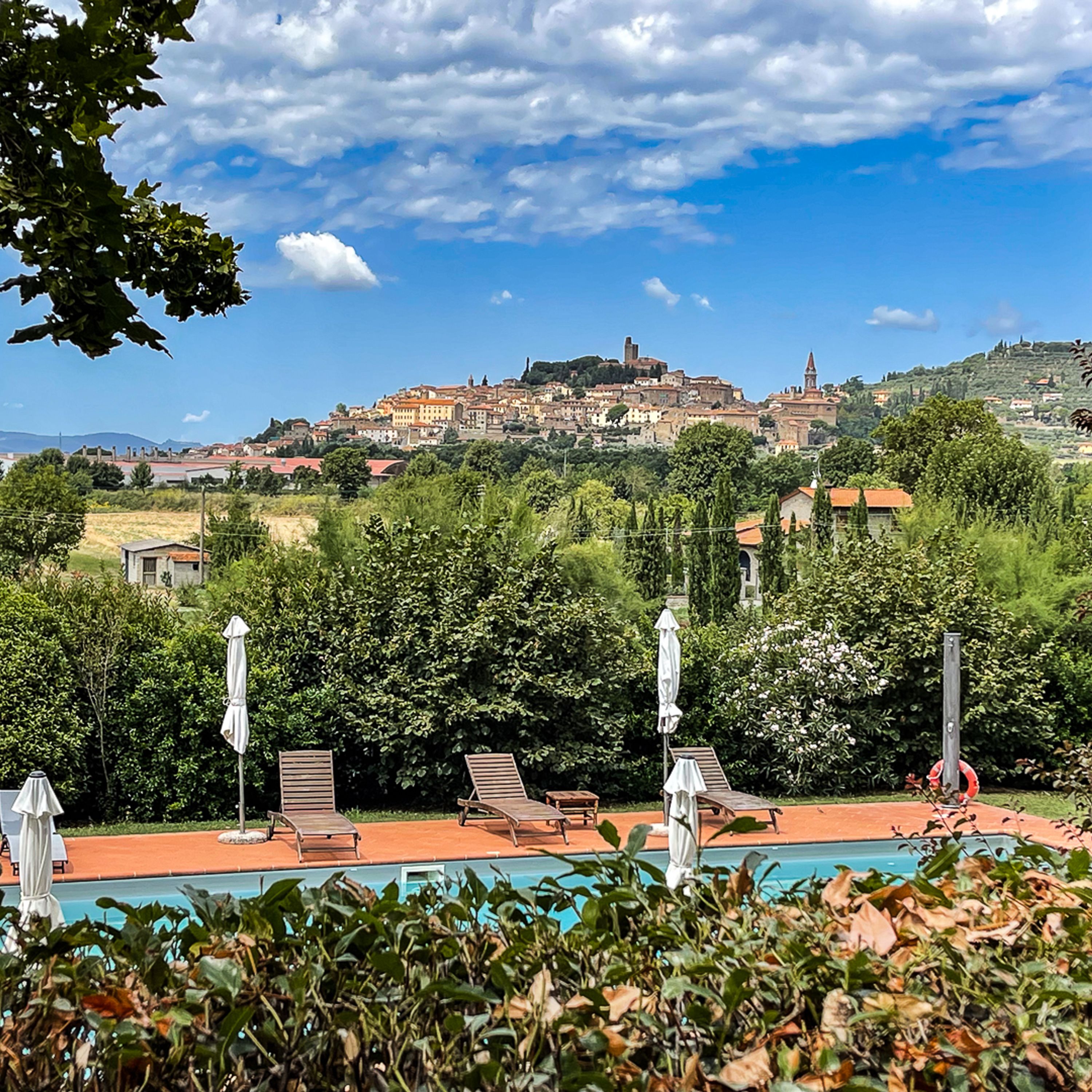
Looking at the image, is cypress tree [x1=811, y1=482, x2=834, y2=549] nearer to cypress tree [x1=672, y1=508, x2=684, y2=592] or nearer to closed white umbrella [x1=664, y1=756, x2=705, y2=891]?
cypress tree [x1=672, y1=508, x2=684, y2=592]

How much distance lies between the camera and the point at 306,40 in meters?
43.5

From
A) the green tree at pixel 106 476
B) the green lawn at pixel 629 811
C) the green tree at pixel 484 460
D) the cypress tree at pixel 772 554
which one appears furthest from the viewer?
the green tree at pixel 484 460

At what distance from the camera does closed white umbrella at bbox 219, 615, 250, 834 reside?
10711mm

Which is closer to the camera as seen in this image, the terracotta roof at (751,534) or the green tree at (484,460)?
the terracotta roof at (751,534)

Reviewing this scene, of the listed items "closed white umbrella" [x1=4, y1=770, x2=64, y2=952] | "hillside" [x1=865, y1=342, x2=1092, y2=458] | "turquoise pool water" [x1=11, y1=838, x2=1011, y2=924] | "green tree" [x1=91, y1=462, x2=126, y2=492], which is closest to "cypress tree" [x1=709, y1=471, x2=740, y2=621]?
"turquoise pool water" [x1=11, y1=838, x2=1011, y2=924]

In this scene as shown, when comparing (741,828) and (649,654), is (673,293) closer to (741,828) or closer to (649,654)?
(649,654)

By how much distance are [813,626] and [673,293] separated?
518 ft

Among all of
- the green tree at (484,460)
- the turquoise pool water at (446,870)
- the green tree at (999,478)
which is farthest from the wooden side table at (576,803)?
the green tree at (484,460)

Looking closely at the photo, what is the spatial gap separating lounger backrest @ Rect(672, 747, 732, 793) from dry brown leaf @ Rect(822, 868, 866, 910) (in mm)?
10025

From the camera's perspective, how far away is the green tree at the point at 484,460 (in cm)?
9806

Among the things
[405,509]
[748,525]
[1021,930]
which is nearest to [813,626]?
[405,509]

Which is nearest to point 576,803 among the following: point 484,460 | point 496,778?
point 496,778

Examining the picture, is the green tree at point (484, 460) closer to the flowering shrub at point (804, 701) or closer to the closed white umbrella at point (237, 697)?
the flowering shrub at point (804, 701)

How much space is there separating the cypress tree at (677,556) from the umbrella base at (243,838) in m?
41.6
